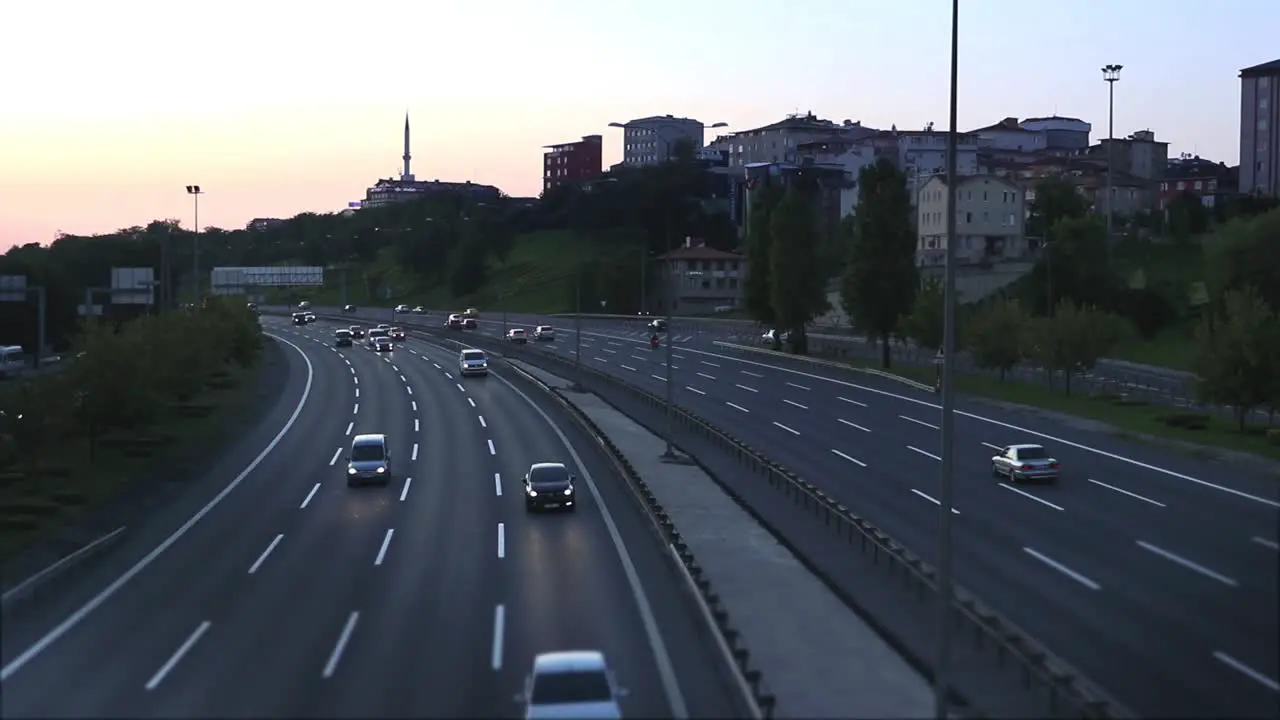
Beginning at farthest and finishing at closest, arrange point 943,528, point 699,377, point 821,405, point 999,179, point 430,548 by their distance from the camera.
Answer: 1. point 999,179
2. point 699,377
3. point 821,405
4. point 430,548
5. point 943,528

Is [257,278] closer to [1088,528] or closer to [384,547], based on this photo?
[384,547]

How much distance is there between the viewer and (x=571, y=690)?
1530cm

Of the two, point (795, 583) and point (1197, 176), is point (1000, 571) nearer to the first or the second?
point (795, 583)

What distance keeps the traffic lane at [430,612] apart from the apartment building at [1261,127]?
102393mm

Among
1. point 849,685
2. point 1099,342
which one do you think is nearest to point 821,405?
point 1099,342

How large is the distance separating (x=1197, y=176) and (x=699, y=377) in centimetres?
10524

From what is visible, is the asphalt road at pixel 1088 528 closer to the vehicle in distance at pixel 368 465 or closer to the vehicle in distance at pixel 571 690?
the vehicle in distance at pixel 571 690

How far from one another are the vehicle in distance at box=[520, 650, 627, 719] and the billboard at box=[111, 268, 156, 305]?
2115 inches

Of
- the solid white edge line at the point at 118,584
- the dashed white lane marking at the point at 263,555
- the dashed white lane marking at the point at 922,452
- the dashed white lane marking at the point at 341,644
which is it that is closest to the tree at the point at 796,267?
the dashed white lane marking at the point at 922,452

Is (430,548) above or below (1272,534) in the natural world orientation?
below

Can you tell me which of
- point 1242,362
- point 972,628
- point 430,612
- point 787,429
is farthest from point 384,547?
point 1242,362

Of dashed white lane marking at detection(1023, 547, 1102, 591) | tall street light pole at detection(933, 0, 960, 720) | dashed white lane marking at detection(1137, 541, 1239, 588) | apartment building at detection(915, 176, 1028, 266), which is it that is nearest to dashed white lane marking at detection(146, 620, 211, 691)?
tall street light pole at detection(933, 0, 960, 720)

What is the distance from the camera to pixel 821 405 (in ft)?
195

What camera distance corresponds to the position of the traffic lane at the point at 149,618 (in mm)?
17953
